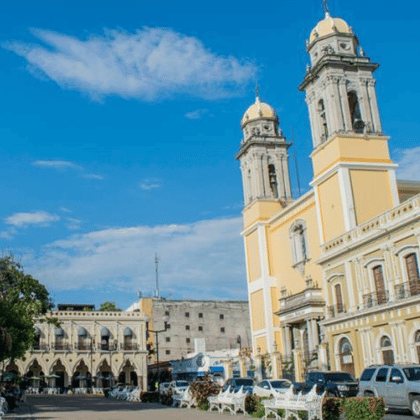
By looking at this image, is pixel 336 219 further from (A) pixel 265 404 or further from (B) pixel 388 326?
(A) pixel 265 404

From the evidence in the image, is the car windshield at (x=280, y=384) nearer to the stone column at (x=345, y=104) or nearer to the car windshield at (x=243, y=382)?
the car windshield at (x=243, y=382)

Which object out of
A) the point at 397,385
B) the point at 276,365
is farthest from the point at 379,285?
the point at 276,365

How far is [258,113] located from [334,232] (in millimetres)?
19958

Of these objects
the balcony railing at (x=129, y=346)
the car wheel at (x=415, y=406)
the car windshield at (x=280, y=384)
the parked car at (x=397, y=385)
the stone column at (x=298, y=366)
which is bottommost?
the car wheel at (x=415, y=406)

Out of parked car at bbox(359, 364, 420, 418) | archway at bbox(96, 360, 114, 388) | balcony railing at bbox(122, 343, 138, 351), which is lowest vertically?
parked car at bbox(359, 364, 420, 418)

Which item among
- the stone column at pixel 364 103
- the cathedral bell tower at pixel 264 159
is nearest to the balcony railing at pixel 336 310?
the stone column at pixel 364 103

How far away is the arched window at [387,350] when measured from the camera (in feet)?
98.4

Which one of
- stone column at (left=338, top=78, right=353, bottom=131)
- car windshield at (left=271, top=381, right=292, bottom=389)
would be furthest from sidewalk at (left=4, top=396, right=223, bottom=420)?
stone column at (left=338, top=78, right=353, bottom=131)

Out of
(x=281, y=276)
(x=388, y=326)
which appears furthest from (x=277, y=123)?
(x=388, y=326)

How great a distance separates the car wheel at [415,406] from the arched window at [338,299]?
17026 millimetres

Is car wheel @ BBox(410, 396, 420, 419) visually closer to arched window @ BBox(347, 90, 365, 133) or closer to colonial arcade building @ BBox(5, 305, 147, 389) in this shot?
arched window @ BBox(347, 90, 365, 133)

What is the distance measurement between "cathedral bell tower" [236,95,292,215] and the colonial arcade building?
2206 centimetres

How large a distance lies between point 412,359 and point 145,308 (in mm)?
54639

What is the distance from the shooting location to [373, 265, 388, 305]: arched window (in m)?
31.1
